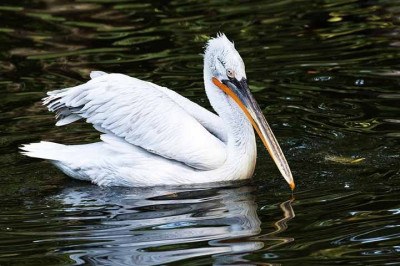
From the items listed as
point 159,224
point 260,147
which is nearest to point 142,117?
point 260,147

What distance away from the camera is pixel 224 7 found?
1162 centimetres

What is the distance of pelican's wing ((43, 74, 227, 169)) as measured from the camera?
21.7 feet

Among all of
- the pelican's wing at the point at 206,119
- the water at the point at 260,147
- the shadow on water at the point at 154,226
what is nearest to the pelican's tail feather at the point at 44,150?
the water at the point at 260,147

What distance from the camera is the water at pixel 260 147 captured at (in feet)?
17.4

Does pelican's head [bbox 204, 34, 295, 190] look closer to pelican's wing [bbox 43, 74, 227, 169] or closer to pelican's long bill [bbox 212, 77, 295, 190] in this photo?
pelican's long bill [bbox 212, 77, 295, 190]

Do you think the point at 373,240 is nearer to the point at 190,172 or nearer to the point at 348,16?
the point at 190,172

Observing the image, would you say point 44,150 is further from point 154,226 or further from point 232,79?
point 154,226

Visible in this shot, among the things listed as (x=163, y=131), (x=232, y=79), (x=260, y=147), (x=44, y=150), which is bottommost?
(x=260, y=147)

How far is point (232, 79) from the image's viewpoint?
6.76 m

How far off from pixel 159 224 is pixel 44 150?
155cm

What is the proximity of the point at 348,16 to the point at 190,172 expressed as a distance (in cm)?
483

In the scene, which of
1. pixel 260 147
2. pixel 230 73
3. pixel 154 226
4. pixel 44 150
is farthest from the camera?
pixel 260 147

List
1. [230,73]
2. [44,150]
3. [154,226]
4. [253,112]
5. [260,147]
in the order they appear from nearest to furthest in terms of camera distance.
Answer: [154,226]
[253,112]
[230,73]
[44,150]
[260,147]

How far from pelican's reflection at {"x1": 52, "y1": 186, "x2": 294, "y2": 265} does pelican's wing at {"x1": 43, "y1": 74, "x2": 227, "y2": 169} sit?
0.25 m
